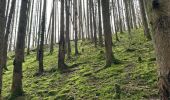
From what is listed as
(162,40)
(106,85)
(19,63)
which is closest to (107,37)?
(106,85)

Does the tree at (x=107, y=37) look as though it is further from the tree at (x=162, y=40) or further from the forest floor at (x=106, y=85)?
the tree at (x=162, y=40)

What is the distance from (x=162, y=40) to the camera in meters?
1.93

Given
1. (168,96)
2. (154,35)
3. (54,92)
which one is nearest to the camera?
(168,96)

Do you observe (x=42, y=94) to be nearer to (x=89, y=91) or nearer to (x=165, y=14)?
(x=89, y=91)

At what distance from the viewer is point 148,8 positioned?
2064 millimetres

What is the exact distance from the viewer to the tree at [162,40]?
189 cm

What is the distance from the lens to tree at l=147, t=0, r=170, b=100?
189 centimetres

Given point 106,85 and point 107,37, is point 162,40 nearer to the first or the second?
point 106,85

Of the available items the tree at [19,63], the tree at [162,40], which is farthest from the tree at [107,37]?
the tree at [162,40]

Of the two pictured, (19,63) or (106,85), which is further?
(19,63)

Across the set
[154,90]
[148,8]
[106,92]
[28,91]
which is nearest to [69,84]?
[28,91]

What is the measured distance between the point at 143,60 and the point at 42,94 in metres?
4.96

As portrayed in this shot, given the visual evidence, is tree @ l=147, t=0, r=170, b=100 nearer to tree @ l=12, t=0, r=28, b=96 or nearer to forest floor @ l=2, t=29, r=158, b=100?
forest floor @ l=2, t=29, r=158, b=100

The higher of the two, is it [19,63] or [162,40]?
[162,40]
